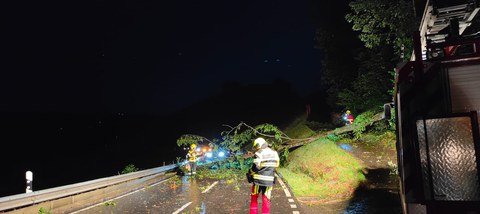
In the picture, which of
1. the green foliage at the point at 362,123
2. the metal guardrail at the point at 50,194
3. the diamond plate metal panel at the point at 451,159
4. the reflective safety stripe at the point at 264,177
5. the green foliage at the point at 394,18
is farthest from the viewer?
the green foliage at the point at 362,123

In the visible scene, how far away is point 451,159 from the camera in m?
3.51

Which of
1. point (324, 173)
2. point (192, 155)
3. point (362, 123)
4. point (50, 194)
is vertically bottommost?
point (324, 173)

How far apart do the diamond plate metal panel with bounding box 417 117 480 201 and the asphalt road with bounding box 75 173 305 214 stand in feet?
15.6

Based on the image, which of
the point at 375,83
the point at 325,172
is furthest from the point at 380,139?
the point at 325,172

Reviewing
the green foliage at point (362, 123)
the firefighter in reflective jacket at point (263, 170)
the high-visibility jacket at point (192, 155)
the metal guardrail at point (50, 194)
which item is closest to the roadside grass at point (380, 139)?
the green foliage at point (362, 123)

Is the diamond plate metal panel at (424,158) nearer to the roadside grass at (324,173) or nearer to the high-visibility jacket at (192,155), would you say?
the roadside grass at (324,173)

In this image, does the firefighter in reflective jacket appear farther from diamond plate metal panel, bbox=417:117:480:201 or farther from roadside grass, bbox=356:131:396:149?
roadside grass, bbox=356:131:396:149

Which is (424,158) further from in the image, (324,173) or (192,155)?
(192,155)

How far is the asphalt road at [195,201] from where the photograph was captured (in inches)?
334

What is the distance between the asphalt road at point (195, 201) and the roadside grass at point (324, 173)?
842 millimetres

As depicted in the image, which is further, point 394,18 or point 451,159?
point 394,18

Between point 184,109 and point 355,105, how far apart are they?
301 feet

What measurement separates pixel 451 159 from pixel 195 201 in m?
7.51

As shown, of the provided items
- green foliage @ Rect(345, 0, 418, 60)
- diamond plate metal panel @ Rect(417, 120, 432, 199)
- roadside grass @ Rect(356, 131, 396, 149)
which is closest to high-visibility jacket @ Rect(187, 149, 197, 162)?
roadside grass @ Rect(356, 131, 396, 149)
